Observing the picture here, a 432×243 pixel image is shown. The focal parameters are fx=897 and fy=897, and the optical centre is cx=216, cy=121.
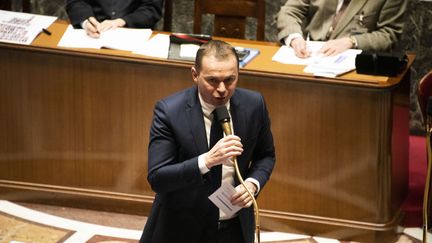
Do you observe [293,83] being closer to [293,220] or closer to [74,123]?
[293,220]

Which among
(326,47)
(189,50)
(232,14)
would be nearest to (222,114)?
(189,50)

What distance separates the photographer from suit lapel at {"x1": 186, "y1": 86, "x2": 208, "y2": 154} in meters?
3.59

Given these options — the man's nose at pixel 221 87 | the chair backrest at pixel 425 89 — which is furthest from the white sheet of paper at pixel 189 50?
the man's nose at pixel 221 87

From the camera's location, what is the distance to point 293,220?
556cm

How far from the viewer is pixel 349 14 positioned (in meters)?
5.98

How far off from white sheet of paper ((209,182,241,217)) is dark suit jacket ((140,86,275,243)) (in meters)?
0.08

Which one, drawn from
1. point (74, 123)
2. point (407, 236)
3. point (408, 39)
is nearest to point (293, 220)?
point (407, 236)

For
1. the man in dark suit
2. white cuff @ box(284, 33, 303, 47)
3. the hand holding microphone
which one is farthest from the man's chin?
white cuff @ box(284, 33, 303, 47)

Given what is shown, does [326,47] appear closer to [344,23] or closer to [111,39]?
[344,23]

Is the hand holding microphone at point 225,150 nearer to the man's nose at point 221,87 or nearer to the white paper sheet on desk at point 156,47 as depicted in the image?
the man's nose at point 221,87

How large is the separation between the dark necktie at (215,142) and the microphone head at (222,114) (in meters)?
0.19

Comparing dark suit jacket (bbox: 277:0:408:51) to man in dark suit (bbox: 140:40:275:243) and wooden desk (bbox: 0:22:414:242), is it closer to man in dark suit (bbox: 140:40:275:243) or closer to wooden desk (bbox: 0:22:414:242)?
wooden desk (bbox: 0:22:414:242)

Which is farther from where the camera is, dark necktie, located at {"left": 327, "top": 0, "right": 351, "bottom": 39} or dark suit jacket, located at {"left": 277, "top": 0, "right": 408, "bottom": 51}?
dark necktie, located at {"left": 327, "top": 0, "right": 351, "bottom": 39}

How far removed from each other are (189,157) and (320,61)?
2130mm
